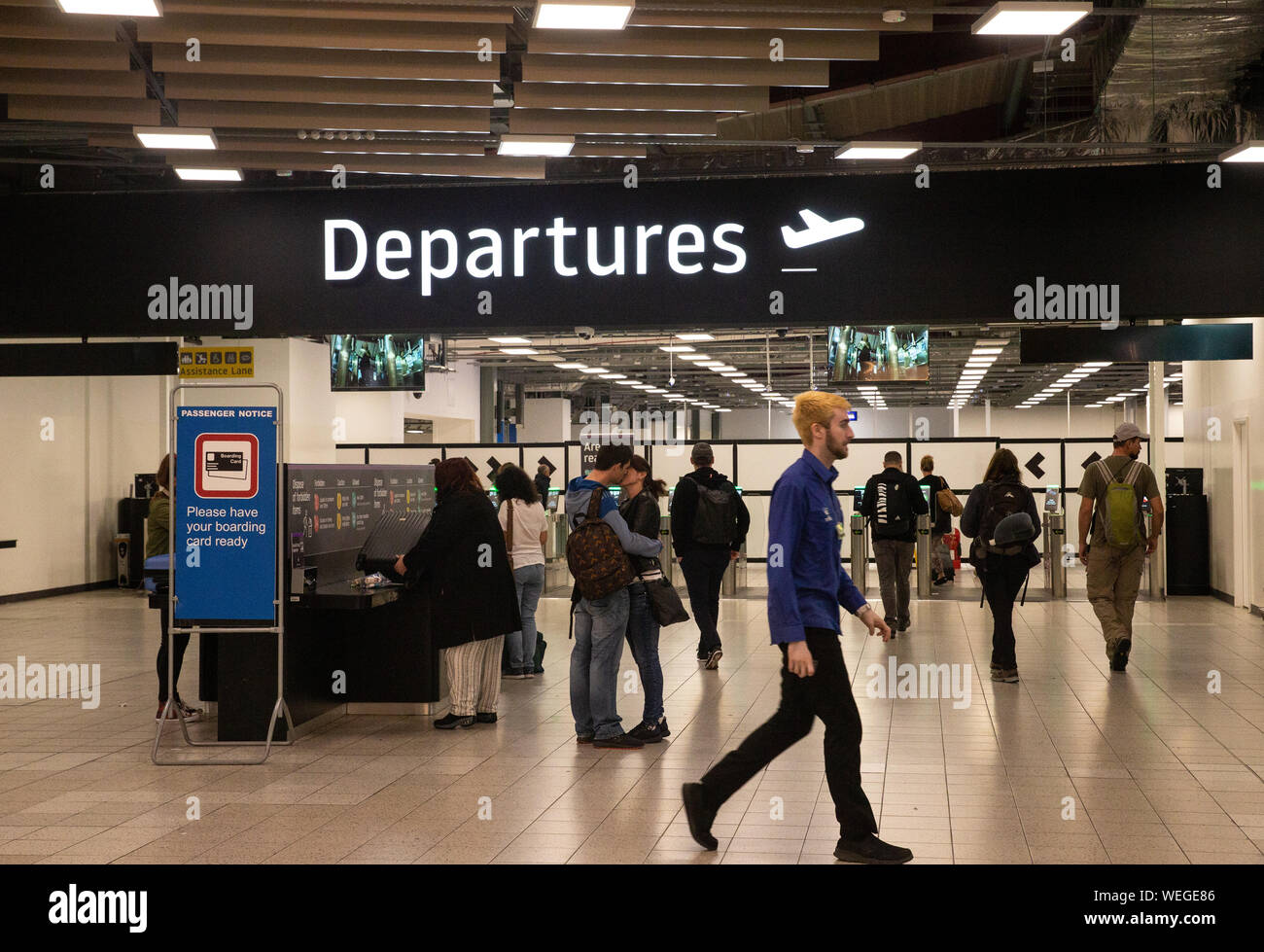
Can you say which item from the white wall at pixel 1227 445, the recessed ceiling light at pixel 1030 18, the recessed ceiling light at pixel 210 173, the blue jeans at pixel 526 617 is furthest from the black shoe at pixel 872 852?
the white wall at pixel 1227 445

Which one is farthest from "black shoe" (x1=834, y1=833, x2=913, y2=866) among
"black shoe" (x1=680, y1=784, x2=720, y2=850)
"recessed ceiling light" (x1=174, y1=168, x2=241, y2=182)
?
"recessed ceiling light" (x1=174, y1=168, x2=241, y2=182)

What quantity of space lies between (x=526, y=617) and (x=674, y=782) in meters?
3.44

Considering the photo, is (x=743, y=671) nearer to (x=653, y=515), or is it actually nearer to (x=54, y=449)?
(x=653, y=515)

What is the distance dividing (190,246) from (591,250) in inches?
85.0

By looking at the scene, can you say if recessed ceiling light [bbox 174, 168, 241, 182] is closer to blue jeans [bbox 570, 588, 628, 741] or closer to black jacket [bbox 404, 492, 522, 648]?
black jacket [bbox 404, 492, 522, 648]

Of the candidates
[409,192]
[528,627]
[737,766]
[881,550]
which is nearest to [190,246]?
[409,192]

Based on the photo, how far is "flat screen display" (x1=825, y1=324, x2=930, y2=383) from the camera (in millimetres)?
14891

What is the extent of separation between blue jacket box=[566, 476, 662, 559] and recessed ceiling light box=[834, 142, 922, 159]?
84.1 inches

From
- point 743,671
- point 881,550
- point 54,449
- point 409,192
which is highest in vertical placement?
point 409,192

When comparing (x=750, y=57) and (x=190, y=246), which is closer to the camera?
(x=750, y=57)

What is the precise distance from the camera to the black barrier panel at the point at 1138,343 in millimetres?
7176

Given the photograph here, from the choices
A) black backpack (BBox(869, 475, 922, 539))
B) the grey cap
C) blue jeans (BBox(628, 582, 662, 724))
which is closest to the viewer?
blue jeans (BBox(628, 582, 662, 724))

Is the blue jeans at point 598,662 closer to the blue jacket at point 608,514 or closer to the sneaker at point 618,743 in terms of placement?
the sneaker at point 618,743
